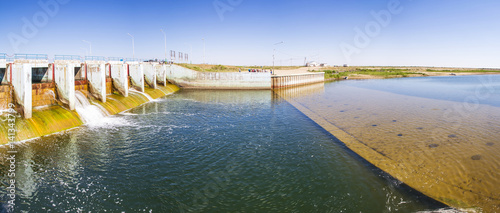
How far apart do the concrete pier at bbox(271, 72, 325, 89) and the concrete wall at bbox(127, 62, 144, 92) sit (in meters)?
34.2

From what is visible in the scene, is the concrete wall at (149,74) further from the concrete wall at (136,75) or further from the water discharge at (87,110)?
the water discharge at (87,110)

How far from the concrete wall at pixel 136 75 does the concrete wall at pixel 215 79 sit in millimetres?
19806

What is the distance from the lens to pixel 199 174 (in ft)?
50.2

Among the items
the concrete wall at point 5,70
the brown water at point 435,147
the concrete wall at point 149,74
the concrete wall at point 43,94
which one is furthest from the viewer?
the concrete wall at point 149,74

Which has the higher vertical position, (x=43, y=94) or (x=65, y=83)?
(x=65, y=83)

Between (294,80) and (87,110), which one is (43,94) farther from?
(294,80)

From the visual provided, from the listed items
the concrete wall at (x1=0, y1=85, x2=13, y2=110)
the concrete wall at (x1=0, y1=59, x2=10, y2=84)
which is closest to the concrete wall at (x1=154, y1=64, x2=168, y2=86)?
the concrete wall at (x1=0, y1=59, x2=10, y2=84)

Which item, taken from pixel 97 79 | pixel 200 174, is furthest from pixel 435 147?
pixel 97 79

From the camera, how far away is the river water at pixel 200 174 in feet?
40.2

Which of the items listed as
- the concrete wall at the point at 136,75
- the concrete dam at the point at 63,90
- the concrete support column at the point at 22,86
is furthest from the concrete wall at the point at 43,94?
the concrete wall at the point at 136,75

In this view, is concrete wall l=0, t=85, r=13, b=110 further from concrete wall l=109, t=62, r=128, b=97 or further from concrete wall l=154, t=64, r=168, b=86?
Result: concrete wall l=154, t=64, r=168, b=86

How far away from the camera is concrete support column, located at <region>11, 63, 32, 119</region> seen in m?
22.0

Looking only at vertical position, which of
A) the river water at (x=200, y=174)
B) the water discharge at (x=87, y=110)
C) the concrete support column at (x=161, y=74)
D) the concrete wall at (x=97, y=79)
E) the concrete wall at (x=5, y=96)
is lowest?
the river water at (x=200, y=174)

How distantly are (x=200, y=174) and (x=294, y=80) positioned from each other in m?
68.2
